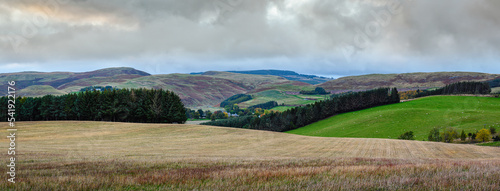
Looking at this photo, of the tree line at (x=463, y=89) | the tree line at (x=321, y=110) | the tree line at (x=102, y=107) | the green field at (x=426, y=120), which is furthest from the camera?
the tree line at (x=463, y=89)

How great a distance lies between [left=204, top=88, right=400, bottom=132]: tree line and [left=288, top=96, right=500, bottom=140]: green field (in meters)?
21.5

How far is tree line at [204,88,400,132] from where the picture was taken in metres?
120

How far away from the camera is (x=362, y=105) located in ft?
414

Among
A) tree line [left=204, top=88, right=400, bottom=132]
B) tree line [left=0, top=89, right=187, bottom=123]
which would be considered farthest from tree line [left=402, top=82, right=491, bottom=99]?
tree line [left=0, top=89, right=187, bottom=123]

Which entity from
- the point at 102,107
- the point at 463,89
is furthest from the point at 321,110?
the point at 463,89

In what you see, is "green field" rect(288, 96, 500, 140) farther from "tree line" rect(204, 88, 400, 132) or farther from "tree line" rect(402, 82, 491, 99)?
"tree line" rect(402, 82, 491, 99)

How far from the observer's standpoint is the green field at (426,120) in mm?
75613

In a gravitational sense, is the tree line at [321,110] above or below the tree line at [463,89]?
below

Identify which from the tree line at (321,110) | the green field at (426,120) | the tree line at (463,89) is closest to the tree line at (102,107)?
the green field at (426,120)

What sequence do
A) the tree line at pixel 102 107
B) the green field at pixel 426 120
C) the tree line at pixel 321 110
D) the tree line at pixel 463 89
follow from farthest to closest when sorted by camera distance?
the tree line at pixel 463 89 → the tree line at pixel 321 110 → the tree line at pixel 102 107 → the green field at pixel 426 120

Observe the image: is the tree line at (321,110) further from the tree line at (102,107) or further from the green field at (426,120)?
the tree line at (102,107)

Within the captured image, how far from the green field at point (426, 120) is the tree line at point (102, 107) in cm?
4966

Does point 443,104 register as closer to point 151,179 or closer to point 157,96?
point 157,96

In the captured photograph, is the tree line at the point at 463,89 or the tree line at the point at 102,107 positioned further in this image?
the tree line at the point at 463,89
